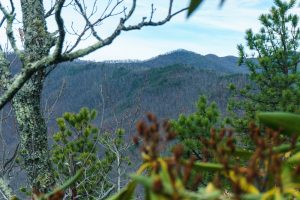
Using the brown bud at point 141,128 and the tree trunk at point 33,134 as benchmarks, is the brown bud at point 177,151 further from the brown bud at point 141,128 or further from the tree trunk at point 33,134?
the tree trunk at point 33,134

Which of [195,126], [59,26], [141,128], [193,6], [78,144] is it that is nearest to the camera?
[141,128]

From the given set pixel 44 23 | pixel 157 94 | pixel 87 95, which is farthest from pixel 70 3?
pixel 87 95

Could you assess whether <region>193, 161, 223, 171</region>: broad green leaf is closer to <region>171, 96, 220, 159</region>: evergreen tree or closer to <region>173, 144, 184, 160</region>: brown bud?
<region>173, 144, 184, 160</region>: brown bud

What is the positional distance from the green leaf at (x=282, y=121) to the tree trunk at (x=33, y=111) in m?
4.87

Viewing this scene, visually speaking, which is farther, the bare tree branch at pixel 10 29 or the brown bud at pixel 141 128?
the bare tree branch at pixel 10 29

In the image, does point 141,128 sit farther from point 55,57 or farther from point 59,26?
point 55,57

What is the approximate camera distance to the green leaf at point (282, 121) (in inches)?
30.2

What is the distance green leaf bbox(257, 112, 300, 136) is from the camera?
0.77 metres

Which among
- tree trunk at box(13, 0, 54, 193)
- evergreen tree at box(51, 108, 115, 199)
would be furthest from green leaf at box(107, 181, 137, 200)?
evergreen tree at box(51, 108, 115, 199)

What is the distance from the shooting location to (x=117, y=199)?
0.74 metres

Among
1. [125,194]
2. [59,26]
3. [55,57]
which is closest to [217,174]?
[125,194]

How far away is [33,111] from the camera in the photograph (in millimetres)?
5566

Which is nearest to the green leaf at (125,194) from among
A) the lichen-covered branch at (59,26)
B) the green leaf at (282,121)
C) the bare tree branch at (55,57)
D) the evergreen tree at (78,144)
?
the green leaf at (282,121)

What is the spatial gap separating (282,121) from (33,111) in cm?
502
